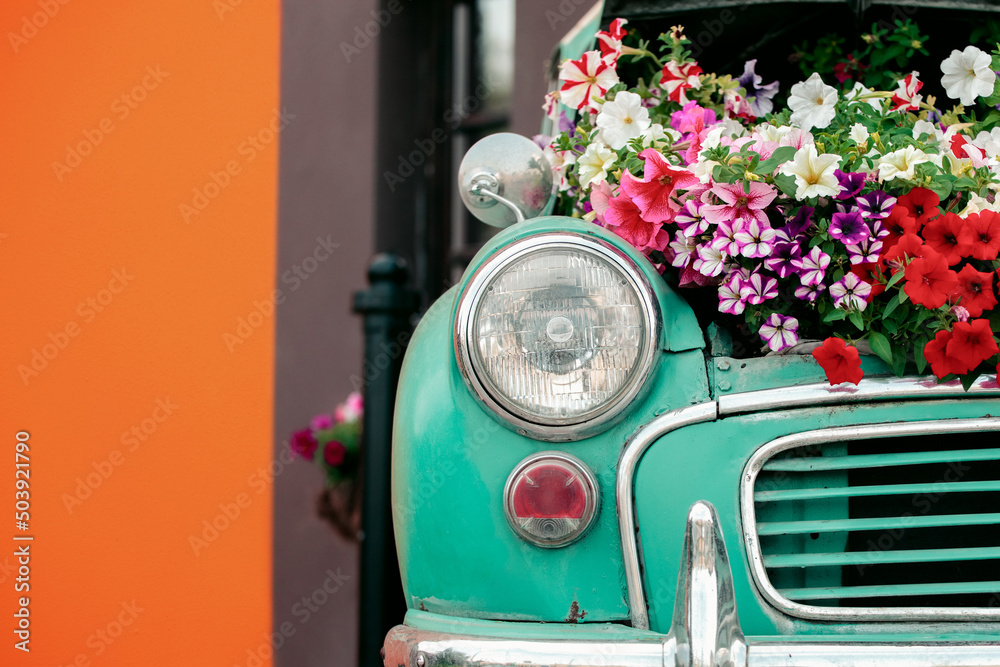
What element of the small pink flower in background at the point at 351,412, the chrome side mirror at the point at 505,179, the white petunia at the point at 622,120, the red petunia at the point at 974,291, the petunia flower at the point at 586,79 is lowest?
the small pink flower in background at the point at 351,412

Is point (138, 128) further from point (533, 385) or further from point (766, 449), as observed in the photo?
point (766, 449)

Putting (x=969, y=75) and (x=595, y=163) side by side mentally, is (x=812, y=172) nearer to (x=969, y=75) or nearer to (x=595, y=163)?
(x=595, y=163)

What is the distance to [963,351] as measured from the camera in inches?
54.6

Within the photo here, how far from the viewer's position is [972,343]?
1.39 meters

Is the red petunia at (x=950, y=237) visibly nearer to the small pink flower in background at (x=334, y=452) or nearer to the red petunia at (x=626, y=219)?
the red petunia at (x=626, y=219)

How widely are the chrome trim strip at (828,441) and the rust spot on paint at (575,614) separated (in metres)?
0.29

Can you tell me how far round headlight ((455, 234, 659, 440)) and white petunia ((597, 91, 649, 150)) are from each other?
47cm

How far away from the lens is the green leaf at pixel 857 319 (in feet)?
4.86

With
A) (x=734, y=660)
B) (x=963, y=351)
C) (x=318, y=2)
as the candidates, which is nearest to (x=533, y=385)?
(x=734, y=660)

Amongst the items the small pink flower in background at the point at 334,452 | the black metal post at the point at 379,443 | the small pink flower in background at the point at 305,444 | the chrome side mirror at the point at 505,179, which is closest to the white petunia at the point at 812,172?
the chrome side mirror at the point at 505,179

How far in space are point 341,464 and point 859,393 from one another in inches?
136

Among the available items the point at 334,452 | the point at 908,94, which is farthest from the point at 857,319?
the point at 334,452

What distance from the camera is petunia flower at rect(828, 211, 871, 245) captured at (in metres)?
1.53

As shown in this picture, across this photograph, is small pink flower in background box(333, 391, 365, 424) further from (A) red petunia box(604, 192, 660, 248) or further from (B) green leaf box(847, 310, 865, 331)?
(B) green leaf box(847, 310, 865, 331)
